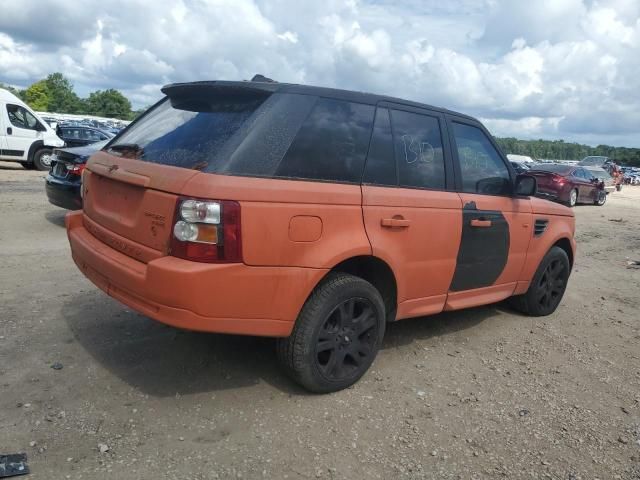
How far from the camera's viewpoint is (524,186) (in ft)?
15.8

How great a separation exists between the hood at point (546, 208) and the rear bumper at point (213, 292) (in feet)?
8.99

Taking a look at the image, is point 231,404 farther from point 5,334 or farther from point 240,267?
point 5,334

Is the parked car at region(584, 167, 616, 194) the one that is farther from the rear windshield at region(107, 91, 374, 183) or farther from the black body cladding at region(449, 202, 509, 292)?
the rear windshield at region(107, 91, 374, 183)

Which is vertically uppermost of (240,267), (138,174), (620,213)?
(138,174)

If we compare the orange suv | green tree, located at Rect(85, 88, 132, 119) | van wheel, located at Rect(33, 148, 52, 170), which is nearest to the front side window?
van wheel, located at Rect(33, 148, 52, 170)

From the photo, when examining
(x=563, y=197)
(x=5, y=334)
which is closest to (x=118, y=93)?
(x=563, y=197)

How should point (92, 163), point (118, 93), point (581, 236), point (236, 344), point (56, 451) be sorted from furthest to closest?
1. point (118, 93)
2. point (581, 236)
3. point (236, 344)
4. point (92, 163)
5. point (56, 451)

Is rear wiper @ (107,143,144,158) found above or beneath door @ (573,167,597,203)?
above

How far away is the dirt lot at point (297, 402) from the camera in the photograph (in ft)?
9.27

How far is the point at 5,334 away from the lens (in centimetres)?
402

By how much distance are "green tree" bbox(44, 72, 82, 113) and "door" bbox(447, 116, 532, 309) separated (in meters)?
125

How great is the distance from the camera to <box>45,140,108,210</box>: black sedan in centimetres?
768

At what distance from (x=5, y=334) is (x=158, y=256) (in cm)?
184

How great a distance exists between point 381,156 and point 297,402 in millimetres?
1669
